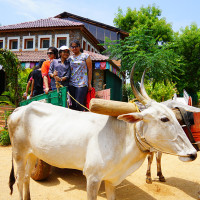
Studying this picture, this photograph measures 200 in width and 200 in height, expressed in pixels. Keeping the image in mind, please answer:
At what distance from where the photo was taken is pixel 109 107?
2262mm

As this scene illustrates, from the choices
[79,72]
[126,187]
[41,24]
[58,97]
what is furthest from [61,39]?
[126,187]

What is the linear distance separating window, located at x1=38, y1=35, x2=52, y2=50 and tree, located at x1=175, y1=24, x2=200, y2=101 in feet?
40.9

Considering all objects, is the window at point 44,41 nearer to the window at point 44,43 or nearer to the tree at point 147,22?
the window at point 44,43

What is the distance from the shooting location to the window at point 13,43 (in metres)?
15.6

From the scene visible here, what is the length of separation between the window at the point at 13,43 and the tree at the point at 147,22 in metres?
13.4

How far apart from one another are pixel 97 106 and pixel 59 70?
187cm

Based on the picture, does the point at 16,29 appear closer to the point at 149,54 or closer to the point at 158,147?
the point at 149,54

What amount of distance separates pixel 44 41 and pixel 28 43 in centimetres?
134

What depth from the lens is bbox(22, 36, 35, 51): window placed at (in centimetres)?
1529

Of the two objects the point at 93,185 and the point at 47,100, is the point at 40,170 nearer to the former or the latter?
the point at 47,100

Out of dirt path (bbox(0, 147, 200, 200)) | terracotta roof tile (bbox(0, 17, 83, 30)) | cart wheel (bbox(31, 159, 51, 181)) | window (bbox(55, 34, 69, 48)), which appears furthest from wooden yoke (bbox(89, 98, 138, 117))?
window (bbox(55, 34, 69, 48))

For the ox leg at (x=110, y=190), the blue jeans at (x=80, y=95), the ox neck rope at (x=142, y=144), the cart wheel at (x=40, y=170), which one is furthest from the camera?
the cart wheel at (x=40, y=170)

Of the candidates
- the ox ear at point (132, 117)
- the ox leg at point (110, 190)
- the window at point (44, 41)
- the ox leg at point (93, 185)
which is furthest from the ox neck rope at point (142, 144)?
the window at point (44, 41)

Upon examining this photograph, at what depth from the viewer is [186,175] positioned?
15.8 feet
